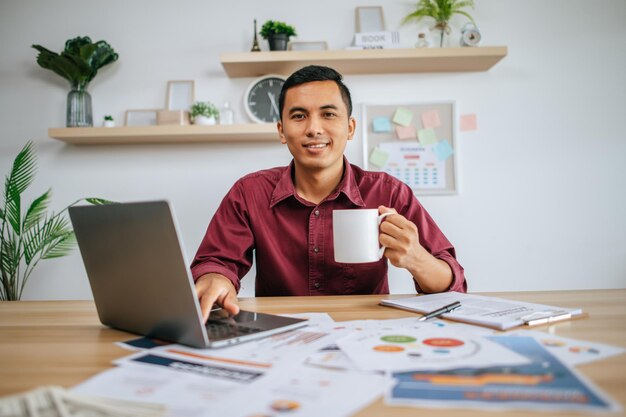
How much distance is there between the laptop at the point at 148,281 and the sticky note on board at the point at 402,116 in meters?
1.81

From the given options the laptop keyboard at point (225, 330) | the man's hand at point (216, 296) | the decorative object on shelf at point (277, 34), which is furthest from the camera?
the decorative object on shelf at point (277, 34)

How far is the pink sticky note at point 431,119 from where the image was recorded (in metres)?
2.48

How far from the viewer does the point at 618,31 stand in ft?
8.18

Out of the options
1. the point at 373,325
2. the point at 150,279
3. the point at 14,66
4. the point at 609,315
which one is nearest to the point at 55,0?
the point at 14,66

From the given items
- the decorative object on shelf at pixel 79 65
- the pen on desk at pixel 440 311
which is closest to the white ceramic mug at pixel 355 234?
the pen on desk at pixel 440 311

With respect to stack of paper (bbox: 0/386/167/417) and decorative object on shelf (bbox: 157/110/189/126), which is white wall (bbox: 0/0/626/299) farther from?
stack of paper (bbox: 0/386/167/417)

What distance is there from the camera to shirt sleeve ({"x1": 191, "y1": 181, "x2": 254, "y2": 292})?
136 centimetres

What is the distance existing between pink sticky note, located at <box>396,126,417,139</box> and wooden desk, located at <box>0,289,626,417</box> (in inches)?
57.5

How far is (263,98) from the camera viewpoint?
2.44 meters

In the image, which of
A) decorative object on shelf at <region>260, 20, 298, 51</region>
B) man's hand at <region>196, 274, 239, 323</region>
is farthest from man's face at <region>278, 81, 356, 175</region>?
decorative object on shelf at <region>260, 20, 298, 51</region>

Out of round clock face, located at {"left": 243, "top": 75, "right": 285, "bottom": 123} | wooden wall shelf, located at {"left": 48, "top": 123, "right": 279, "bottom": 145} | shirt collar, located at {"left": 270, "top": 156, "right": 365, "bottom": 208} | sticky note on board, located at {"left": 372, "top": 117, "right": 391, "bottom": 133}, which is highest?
round clock face, located at {"left": 243, "top": 75, "right": 285, "bottom": 123}

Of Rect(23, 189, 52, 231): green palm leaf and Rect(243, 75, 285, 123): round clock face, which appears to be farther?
Rect(243, 75, 285, 123): round clock face

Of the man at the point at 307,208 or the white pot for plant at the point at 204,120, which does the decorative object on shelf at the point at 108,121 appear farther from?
the man at the point at 307,208

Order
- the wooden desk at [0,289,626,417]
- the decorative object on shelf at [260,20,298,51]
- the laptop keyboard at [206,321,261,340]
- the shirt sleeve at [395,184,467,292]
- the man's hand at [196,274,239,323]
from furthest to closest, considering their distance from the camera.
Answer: the decorative object on shelf at [260,20,298,51], the shirt sleeve at [395,184,467,292], the man's hand at [196,274,239,323], the laptop keyboard at [206,321,261,340], the wooden desk at [0,289,626,417]
